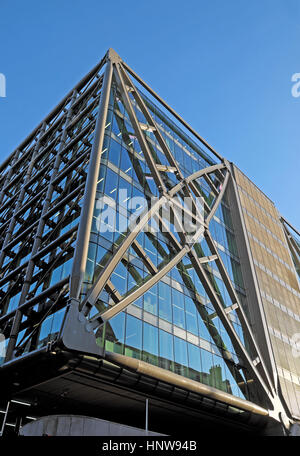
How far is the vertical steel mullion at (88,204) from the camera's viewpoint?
21.1 m

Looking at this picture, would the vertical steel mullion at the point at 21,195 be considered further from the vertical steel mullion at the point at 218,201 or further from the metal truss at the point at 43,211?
the vertical steel mullion at the point at 218,201

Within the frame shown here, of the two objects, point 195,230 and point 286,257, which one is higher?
point 286,257

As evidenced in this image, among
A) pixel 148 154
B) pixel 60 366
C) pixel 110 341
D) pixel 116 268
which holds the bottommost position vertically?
pixel 60 366

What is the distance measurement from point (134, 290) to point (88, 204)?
224 inches

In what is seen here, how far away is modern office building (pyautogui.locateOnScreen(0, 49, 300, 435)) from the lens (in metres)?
21.3

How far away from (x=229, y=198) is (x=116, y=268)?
2361 cm

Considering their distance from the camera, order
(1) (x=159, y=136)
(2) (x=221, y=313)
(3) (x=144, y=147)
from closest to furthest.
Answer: (2) (x=221, y=313)
(3) (x=144, y=147)
(1) (x=159, y=136)

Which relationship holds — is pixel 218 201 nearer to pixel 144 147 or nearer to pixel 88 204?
pixel 144 147

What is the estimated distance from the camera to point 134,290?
77.7 feet

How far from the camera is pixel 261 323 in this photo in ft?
112

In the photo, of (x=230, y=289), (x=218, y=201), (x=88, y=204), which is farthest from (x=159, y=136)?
(x=230, y=289)

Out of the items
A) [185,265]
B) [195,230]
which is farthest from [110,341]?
[195,230]

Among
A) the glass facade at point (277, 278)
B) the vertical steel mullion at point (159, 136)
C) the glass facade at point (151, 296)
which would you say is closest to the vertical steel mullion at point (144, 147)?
the glass facade at point (151, 296)

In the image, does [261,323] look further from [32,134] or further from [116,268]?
[32,134]
